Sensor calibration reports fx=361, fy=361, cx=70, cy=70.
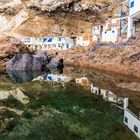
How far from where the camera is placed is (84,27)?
9812 centimetres

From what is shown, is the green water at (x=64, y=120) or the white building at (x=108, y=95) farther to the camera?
the white building at (x=108, y=95)

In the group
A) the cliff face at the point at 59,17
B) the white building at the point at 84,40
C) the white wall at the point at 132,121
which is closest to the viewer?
the white wall at the point at 132,121

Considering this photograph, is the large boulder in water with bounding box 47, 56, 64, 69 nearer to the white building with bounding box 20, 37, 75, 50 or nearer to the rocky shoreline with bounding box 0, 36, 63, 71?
the rocky shoreline with bounding box 0, 36, 63, 71

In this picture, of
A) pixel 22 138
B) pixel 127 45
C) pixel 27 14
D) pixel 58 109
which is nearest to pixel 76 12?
pixel 27 14

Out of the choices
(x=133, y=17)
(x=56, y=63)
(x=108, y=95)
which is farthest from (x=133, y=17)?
(x=108, y=95)

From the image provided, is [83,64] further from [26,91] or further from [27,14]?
[27,14]

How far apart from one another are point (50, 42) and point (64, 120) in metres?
75.7

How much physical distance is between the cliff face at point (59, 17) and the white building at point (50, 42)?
15.5 feet

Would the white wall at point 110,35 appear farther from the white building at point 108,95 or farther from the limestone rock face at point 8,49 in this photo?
the white building at point 108,95

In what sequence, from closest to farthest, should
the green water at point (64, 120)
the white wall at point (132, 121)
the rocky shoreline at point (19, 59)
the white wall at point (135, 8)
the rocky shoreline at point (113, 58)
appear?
the green water at point (64, 120) < the white wall at point (132, 121) < the rocky shoreline at point (113, 58) < the white wall at point (135, 8) < the rocky shoreline at point (19, 59)

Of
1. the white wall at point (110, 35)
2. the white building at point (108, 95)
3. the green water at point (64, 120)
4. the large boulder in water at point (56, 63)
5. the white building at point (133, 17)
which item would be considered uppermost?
the white building at point (133, 17)

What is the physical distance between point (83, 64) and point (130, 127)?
42.9m

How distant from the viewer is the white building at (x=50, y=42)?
8962 cm

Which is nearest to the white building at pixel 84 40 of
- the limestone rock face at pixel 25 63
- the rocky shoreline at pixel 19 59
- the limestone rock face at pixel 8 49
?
the limestone rock face at pixel 8 49
